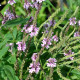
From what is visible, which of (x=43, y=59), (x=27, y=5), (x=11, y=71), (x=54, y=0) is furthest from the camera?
(x=54, y=0)

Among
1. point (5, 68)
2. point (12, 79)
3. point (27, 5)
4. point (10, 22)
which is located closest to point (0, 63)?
point (5, 68)

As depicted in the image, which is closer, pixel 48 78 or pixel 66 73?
pixel 48 78

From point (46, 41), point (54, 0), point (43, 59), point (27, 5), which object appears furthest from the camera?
point (54, 0)

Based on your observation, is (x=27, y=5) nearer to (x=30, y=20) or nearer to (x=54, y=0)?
(x=30, y=20)

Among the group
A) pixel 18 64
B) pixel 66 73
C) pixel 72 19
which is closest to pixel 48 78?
pixel 18 64

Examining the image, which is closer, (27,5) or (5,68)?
(5,68)

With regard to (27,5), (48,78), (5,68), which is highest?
(27,5)

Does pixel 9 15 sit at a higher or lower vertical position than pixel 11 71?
higher

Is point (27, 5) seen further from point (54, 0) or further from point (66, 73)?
point (54, 0)

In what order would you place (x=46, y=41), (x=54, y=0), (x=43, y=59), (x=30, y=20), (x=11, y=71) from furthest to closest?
1. (x=54, y=0)
2. (x=43, y=59)
3. (x=30, y=20)
4. (x=11, y=71)
5. (x=46, y=41)
